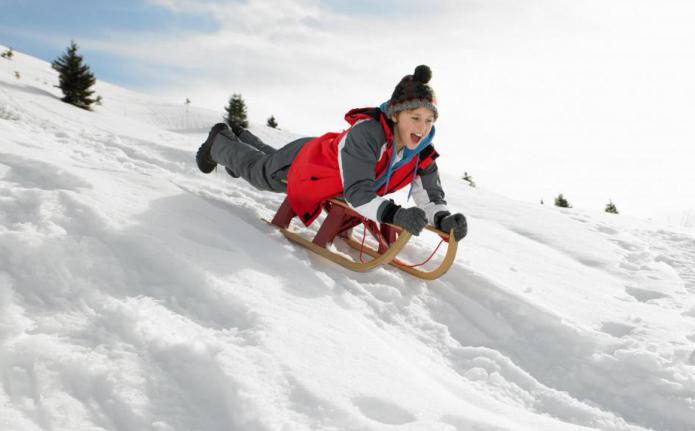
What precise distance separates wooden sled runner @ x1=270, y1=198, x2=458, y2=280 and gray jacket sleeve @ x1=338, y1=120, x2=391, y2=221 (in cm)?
24

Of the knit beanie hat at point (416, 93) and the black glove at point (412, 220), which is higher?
the knit beanie hat at point (416, 93)

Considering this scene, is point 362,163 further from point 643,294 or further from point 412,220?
point 643,294

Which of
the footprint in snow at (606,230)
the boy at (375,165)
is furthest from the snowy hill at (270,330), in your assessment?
the footprint in snow at (606,230)

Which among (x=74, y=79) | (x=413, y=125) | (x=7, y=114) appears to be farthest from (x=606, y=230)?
(x=74, y=79)

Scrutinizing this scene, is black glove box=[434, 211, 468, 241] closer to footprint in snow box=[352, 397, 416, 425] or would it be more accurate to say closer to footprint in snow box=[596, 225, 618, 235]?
footprint in snow box=[352, 397, 416, 425]

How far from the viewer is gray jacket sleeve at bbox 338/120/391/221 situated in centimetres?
281

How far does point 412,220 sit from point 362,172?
43 centimetres

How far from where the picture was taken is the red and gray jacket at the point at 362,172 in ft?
9.34

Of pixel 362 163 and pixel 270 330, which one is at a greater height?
pixel 362 163

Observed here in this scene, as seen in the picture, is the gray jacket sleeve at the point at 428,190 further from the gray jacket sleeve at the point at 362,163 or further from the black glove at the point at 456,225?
the gray jacket sleeve at the point at 362,163

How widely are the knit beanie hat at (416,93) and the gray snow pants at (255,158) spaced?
2.73 ft

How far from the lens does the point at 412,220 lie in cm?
259

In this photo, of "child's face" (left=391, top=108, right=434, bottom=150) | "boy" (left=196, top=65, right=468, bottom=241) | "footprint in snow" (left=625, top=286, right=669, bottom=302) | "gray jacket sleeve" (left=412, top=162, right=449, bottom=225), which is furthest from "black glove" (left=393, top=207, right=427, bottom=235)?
"footprint in snow" (left=625, top=286, right=669, bottom=302)

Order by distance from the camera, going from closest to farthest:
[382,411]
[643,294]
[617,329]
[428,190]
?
[382,411], [617,329], [428,190], [643,294]
